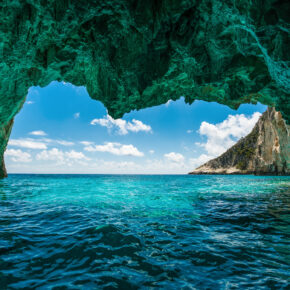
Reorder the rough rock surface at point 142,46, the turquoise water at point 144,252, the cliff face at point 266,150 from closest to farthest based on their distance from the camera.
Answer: the turquoise water at point 144,252
the rough rock surface at point 142,46
the cliff face at point 266,150

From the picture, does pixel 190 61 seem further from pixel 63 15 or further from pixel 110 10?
pixel 63 15

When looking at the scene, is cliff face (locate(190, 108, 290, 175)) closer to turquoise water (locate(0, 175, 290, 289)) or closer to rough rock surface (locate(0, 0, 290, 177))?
rough rock surface (locate(0, 0, 290, 177))

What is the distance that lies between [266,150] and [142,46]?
59354 millimetres

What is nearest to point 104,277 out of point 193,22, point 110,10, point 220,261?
point 220,261

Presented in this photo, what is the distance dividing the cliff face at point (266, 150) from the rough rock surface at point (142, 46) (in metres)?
31.6

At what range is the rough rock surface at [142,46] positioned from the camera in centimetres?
700

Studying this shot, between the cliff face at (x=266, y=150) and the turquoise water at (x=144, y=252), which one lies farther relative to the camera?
the cliff face at (x=266, y=150)

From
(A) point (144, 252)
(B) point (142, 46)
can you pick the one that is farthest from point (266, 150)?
(A) point (144, 252)

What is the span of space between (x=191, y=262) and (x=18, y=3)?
1042cm

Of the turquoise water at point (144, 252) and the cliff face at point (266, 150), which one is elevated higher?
the cliff face at point (266, 150)

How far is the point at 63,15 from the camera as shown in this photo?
7.18m

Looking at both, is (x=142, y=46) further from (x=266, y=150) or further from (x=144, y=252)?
(x=266, y=150)

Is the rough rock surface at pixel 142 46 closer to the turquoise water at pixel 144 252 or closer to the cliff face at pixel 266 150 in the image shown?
the turquoise water at pixel 144 252

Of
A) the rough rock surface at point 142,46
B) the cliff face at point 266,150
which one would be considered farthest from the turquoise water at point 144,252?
the cliff face at point 266,150
